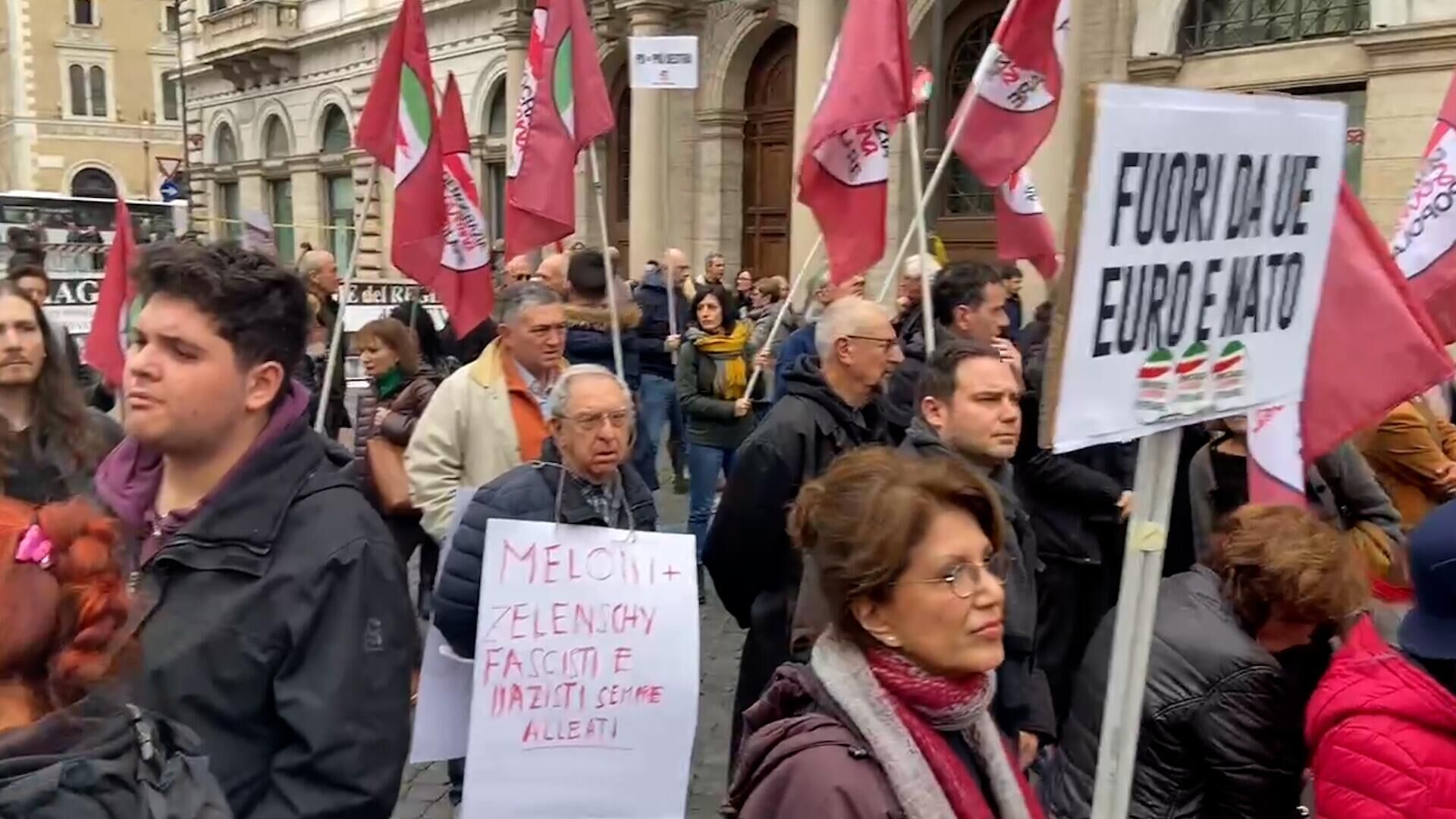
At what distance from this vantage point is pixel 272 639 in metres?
2.00

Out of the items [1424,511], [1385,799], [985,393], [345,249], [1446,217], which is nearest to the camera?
[1385,799]

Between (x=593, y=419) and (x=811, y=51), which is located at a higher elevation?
(x=811, y=51)

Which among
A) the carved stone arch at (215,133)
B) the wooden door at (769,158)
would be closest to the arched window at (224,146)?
the carved stone arch at (215,133)

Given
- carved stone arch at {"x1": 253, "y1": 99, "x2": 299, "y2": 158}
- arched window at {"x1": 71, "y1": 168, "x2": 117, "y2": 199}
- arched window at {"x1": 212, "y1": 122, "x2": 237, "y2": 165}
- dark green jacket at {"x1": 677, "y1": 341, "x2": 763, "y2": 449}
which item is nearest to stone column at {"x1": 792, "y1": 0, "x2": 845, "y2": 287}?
dark green jacket at {"x1": 677, "y1": 341, "x2": 763, "y2": 449}

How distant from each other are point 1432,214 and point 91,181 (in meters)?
63.4

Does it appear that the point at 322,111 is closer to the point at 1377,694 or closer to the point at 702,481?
the point at 702,481

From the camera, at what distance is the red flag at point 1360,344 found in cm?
248

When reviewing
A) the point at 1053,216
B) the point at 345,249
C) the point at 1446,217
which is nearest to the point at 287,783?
the point at 1446,217

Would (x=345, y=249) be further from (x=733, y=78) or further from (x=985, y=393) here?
(x=985, y=393)

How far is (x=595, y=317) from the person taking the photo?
668cm

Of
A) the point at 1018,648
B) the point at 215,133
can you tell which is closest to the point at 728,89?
the point at 1018,648

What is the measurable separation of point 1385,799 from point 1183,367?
2.38ft

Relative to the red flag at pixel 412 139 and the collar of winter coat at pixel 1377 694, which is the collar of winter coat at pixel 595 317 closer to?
the red flag at pixel 412 139

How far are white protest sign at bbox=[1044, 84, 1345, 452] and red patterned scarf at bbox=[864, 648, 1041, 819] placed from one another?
389 millimetres
